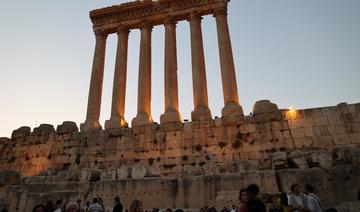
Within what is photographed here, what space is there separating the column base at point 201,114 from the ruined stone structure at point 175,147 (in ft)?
0.23

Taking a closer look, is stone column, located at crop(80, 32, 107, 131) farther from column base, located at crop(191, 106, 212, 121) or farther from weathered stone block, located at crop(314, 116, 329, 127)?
weathered stone block, located at crop(314, 116, 329, 127)

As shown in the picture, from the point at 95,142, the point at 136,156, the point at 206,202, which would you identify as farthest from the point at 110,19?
the point at 206,202

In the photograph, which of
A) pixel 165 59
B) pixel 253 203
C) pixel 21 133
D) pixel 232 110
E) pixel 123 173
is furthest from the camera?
pixel 165 59

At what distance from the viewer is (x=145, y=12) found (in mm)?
24172

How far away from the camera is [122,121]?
69.5ft

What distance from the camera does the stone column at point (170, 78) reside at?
19.4 m

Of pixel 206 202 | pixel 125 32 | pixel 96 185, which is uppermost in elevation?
pixel 125 32

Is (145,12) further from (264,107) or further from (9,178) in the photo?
(9,178)

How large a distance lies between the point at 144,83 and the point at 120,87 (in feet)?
7.04

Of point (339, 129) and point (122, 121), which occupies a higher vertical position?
point (122, 121)

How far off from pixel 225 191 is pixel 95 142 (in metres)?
10.8

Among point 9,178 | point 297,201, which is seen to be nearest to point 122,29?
point 9,178

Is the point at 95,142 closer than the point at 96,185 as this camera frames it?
No

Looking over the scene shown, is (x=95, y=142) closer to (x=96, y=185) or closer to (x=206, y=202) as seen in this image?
(x=96, y=185)
